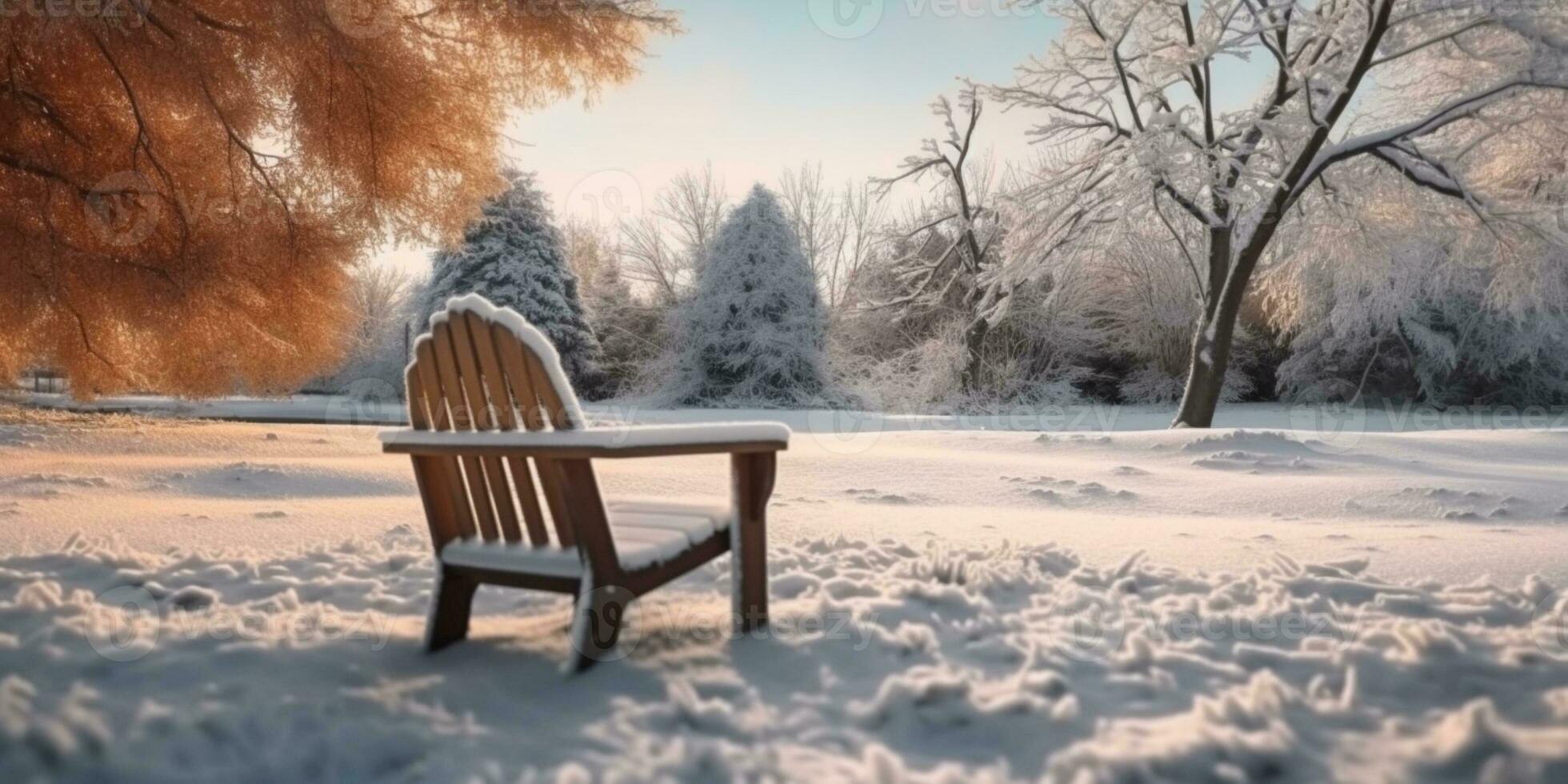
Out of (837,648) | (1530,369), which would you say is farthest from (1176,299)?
(837,648)

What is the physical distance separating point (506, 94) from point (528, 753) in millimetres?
6960

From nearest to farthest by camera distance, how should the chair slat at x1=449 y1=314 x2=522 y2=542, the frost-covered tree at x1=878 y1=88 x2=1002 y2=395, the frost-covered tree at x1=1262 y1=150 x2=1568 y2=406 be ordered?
the chair slat at x1=449 y1=314 x2=522 y2=542 → the frost-covered tree at x1=1262 y1=150 x2=1568 y2=406 → the frost-covered tree at x1=878 y1=88 x2=1002 y2=395

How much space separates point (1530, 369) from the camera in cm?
1584

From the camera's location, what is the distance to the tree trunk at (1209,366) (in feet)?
32.9

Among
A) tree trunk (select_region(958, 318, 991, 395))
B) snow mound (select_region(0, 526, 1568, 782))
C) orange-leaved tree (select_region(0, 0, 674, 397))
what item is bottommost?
snow mound (select_region(0, 526, 1568, 782))

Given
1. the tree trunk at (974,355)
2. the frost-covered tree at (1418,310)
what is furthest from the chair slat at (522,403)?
the tree trunk at (974,355)

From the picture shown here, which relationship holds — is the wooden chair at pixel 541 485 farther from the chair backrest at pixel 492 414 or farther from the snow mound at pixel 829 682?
the snow mound at pixel 829 682

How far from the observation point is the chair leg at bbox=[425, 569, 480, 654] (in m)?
2.52

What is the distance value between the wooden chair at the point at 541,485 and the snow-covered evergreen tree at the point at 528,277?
16.1 meters

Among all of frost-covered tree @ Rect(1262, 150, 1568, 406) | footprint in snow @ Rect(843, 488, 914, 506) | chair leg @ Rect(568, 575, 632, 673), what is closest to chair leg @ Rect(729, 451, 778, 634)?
chair leg @ Rect(568, 575, 632, 673)

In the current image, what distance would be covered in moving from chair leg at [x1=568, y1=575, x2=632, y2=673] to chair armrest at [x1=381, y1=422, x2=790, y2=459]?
1.13 ft

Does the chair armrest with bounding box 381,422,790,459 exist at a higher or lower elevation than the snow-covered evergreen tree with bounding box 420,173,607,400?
lower

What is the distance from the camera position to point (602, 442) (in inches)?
84.3

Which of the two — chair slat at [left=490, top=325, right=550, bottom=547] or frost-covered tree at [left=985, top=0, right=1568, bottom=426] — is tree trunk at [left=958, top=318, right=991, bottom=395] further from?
chair slat at [left=490, top=325, right=550, bottom=547]
